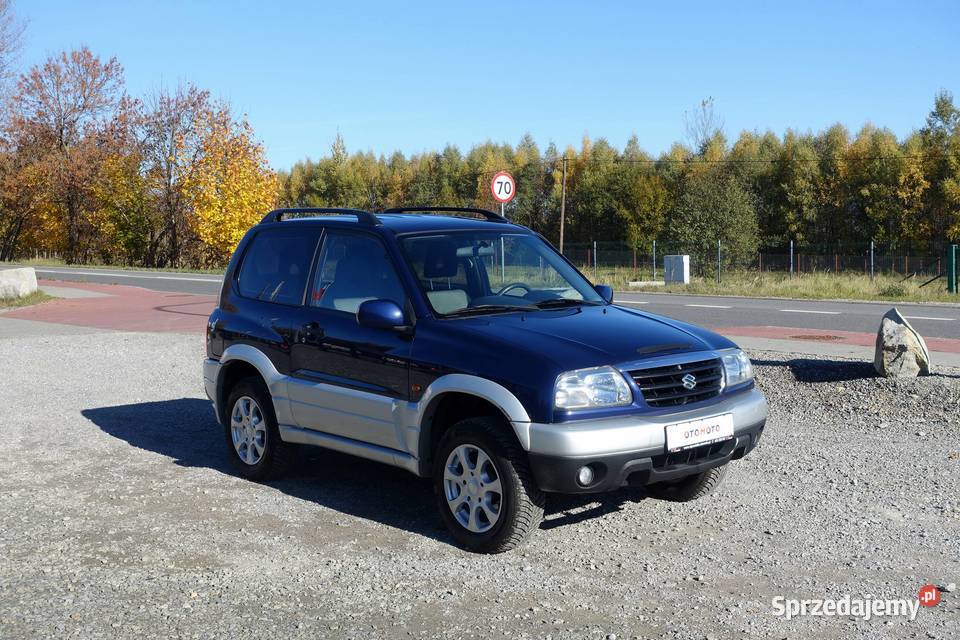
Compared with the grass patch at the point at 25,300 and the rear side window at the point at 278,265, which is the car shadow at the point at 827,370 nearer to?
the rear side window at the point at 278,265

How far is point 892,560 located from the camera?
502 cm

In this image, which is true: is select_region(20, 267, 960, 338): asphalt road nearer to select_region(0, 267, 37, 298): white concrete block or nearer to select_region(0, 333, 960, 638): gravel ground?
select_region(0, 267, 37, 298): white concrete block

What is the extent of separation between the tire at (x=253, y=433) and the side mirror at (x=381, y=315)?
4.68 ft

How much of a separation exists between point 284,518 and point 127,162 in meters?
51.6

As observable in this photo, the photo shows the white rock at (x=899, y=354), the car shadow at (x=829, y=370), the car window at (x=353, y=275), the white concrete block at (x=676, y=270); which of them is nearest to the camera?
the car window at (x=353, y=275)

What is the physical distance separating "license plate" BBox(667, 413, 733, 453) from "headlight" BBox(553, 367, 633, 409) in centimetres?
31

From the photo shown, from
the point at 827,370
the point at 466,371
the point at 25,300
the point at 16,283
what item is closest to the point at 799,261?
the point at 25,300

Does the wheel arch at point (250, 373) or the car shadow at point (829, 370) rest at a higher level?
the wheel arch at point (250, 373)

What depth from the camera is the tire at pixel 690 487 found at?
6.11 metres

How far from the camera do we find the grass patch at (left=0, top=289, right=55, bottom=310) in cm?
2222

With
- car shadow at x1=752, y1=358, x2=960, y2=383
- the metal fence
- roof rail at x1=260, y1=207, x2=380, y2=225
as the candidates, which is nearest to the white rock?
car shadow at x1=752, y1=358, x2=960, y2=383


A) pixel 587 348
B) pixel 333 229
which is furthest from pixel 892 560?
pixel 333 229

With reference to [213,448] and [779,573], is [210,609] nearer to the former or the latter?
[779,573]
